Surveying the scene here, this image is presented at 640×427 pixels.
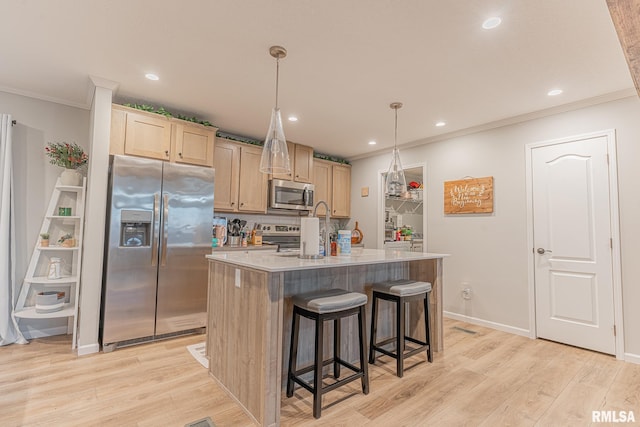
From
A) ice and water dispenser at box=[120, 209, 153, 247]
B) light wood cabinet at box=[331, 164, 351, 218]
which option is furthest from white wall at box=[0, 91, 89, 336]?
light wood cabinet at box=[331, 164, 351, 218]

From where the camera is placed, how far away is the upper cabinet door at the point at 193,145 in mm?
3499

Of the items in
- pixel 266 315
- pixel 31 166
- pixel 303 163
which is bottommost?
pixel 266 315

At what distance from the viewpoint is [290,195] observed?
187 inches

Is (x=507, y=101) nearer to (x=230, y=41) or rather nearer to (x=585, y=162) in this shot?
(x=585, y=162)

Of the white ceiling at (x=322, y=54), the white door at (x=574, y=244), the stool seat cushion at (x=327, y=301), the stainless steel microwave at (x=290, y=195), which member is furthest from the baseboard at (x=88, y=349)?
the white door at (x=574, y=244)

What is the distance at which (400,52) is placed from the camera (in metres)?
2.38

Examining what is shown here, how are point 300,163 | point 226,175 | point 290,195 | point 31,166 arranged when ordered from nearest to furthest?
point 31,166 → point 226,175 → point 290,195 → point 300,163

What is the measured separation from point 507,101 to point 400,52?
5.09 feet

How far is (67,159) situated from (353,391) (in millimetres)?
3497

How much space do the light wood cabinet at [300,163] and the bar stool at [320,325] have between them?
9.40ft

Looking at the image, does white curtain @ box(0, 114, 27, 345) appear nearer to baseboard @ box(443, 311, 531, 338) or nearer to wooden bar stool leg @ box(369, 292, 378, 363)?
wooden bar stool leg @ box(369, 292, 378, 363)

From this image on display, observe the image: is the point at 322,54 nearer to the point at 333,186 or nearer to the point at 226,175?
the point at 226,175

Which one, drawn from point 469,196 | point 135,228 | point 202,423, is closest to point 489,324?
point 469,196

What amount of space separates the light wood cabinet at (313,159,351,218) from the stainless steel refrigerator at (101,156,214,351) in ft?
7.02
